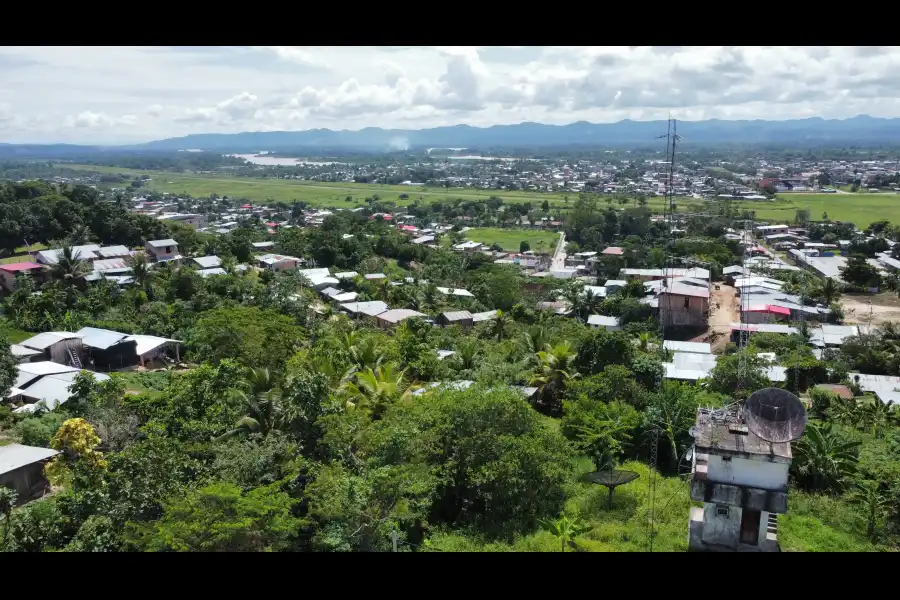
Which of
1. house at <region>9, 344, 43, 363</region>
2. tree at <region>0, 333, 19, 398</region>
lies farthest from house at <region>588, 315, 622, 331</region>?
tree at <region>0, 333, 19, 398</region>

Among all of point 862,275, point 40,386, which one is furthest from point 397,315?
point 862,275

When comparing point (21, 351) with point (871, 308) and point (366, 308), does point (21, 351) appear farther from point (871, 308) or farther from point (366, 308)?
point (871, 308)

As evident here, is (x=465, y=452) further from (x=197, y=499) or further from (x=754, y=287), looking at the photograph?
(x=754, y=287)

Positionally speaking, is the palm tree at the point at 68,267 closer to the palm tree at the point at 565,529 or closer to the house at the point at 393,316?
the house at the point at 393,316

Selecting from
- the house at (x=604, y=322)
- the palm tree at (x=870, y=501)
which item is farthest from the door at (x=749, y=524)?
the house at (x=604, y=322)

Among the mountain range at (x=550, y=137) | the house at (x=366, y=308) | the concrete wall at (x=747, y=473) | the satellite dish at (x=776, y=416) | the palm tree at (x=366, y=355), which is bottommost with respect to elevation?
the house at (x=366, y=308)
